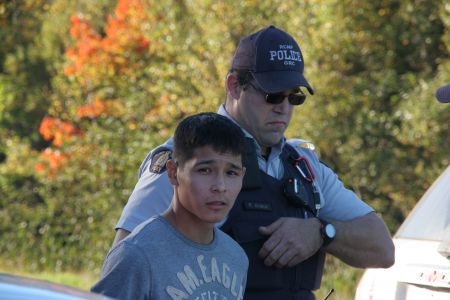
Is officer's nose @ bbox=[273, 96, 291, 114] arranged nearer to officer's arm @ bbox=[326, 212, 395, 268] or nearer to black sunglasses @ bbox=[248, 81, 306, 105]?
black sunglasses @ bbox=[248, 81, 306, 105]

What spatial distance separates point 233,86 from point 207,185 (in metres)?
0.94

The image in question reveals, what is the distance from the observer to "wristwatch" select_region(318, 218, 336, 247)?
426 cm

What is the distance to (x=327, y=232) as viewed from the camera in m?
4.27

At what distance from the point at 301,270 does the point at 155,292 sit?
91cm

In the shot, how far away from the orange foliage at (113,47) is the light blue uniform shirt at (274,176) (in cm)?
1052

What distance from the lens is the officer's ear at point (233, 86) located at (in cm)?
450

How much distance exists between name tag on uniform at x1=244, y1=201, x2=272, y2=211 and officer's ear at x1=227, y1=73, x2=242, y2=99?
480 millimetres

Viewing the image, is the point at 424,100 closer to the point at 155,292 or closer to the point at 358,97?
the point at 358,97

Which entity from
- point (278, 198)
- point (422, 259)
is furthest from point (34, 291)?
point (422, 259)

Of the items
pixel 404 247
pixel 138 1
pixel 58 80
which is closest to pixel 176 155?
pixel 404 247

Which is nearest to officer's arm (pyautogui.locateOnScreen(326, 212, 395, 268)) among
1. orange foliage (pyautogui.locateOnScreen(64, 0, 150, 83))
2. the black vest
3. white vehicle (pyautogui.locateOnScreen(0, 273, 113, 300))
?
the black vest

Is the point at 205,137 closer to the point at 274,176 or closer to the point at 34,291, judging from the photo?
the point at 274,176

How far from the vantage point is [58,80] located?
17.2 metres

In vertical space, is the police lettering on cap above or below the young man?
above
